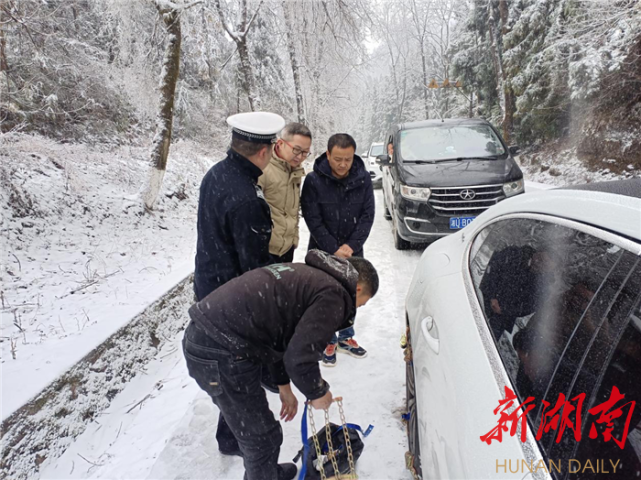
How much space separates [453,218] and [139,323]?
158 inches

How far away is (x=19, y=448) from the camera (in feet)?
7.41

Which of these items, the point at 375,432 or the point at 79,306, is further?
the point at 79,306

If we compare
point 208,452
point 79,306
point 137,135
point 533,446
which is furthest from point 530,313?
point 137,135

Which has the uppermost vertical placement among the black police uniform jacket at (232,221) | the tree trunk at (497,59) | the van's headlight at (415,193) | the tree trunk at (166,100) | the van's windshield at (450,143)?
the tree trunk at (497,59)

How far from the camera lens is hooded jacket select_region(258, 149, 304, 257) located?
2592 millimetres

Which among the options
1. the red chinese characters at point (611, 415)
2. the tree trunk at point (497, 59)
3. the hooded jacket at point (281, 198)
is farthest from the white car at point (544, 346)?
the tree trunk at point (497, 59)

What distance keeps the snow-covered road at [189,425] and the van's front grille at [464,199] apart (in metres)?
1.93

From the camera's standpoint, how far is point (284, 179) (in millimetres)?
2631

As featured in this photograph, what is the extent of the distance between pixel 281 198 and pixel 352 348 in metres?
1.58

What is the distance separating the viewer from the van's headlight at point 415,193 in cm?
494

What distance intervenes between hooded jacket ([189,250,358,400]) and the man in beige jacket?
104 centimetres

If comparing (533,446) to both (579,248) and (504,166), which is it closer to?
(579,248)

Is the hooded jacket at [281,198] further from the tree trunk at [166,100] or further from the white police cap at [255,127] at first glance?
the tree trunk at [166,100]

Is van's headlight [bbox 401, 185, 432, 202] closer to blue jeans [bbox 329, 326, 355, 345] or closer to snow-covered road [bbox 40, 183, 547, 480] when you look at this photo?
snow-covered road [bbox 40, 183, 547, 480]
